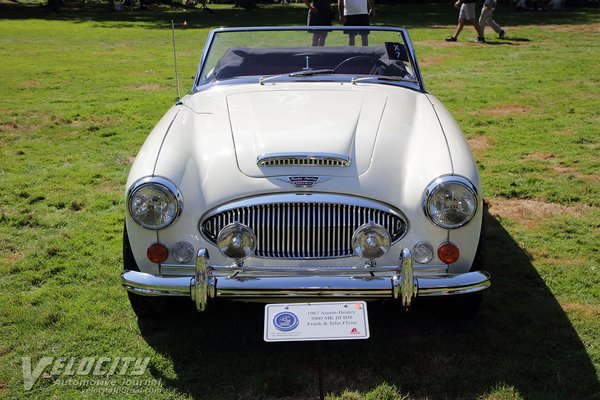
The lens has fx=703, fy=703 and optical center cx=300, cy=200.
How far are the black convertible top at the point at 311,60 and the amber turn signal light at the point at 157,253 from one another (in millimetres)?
1919

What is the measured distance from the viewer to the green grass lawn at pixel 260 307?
331 centimetres

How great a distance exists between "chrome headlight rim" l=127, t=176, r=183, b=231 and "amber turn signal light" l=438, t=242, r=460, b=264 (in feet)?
4.09

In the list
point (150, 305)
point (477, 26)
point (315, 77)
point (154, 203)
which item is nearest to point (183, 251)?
point (154, 203)

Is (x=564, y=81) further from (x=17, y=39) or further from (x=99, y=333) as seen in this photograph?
(x=17, y=39)

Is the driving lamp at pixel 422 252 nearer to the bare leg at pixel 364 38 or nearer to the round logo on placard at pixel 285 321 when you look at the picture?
the round logo on placard at pixel 285 321

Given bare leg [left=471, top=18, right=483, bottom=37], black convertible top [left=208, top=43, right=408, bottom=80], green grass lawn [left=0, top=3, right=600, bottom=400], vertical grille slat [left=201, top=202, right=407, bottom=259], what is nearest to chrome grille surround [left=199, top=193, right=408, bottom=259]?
vertical grille slat [left=201, top=202, right=407, bottom=259]

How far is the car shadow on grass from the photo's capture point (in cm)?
324

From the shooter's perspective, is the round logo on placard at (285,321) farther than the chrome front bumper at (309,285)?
No

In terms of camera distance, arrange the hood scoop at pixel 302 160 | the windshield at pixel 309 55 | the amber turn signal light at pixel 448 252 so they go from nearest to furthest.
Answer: the amber turn signal light at pixel 448 252, the hood scoop at pixel 302 160, the windshield at pixel 309 55

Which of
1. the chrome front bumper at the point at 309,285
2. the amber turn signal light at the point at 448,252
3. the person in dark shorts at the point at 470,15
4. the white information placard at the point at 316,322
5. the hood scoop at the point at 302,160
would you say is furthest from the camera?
the person in dark shorts at the point at 470,15

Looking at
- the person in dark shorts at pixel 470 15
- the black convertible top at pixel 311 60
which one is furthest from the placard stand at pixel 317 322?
the person in dark shorts at pixel 470 15

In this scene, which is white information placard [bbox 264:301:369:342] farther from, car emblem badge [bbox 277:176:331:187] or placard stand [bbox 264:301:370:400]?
car emblem badge [bbox 277:176:331:187]

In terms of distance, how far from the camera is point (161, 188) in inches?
132

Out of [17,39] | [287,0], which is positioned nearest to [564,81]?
[17,39]
